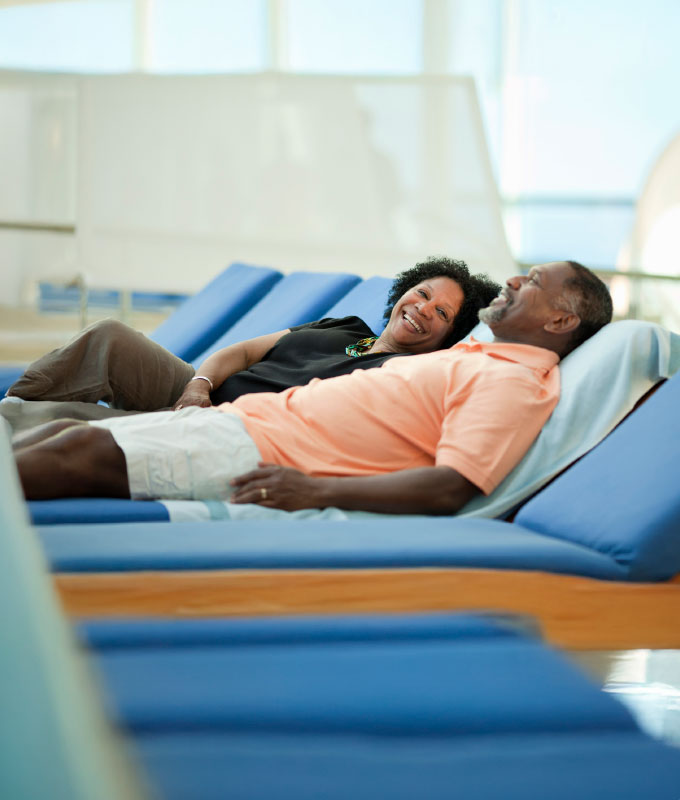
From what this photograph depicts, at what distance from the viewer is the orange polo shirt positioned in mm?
1980

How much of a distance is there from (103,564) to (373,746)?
27.3 inches

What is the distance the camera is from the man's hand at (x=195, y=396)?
8.50 feet

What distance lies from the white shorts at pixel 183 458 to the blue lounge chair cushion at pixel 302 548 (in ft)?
0.75

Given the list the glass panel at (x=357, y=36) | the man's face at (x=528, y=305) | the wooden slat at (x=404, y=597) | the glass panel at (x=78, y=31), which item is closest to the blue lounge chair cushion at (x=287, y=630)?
the wooden slat at (x=404, y=597)

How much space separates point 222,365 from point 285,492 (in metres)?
0.85

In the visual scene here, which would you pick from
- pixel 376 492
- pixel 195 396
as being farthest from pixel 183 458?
pixel 195 396

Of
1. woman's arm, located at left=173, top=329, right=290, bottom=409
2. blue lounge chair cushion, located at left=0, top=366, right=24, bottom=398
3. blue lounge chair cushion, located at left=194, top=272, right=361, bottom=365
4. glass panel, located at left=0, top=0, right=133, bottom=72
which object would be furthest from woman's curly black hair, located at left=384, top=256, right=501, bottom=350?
glass panel, located at left=0, top=0, right=133, bottom=72

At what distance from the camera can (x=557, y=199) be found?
7.37 metres

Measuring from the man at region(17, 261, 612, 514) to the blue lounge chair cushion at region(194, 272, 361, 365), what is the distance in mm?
1226

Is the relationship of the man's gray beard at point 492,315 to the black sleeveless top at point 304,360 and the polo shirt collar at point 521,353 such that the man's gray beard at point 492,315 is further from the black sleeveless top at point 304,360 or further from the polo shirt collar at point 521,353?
the black sleeveless top at point 304,360

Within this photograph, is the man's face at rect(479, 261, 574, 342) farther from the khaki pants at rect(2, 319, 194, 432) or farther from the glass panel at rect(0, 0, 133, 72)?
the glass panel at rect(0, 0, 133, 72)

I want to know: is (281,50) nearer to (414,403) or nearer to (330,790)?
(414,403)

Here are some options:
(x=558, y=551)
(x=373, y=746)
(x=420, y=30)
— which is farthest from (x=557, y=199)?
(x=373, y=746)

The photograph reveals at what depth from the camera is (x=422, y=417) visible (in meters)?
2.11
